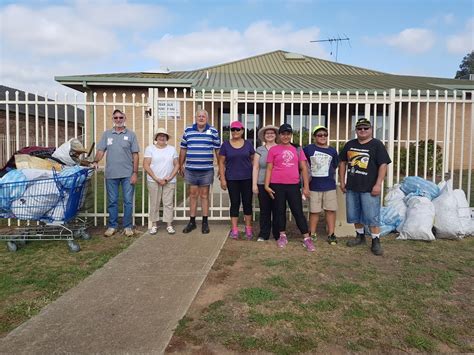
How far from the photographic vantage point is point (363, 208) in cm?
527

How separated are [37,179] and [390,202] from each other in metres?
5.26

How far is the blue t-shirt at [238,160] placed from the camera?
5602 mm

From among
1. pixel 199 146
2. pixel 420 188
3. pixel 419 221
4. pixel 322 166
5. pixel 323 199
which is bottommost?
pixel 419 221

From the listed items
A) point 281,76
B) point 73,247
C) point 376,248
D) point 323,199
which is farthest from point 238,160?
point 281,76

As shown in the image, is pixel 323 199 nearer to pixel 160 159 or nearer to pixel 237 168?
pixel 237 168

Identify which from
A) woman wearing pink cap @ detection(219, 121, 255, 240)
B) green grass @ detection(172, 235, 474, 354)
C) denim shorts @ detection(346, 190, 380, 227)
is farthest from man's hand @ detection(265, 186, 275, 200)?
denim shorts @ detection(346, 190, 380, 227)

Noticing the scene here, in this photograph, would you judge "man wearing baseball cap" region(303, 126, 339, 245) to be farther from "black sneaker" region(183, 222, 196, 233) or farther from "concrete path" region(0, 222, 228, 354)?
"black sneaker" region(183, 222, 196, 233)

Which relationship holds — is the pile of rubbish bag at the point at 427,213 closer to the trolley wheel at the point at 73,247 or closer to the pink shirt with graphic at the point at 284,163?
the pink shirt with graphic at the point at 284,163

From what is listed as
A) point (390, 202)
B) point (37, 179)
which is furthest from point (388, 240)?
point (37, 179)

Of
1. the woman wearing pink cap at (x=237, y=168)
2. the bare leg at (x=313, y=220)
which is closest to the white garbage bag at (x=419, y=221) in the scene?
the bare leg at (x=313, y=220)

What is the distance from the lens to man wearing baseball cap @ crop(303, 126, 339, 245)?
5504mm

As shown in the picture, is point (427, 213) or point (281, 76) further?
point (281, 76)

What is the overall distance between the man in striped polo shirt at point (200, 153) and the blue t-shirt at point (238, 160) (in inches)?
10.1

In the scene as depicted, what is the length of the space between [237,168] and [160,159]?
119 cm
